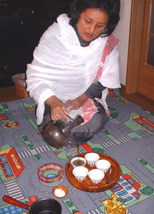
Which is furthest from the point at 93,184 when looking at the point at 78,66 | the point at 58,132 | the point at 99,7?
the point at 99,7

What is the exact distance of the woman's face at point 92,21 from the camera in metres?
1.19

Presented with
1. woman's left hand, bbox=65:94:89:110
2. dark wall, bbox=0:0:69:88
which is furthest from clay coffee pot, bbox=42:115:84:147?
dark wall, bbox=0:0:69:88

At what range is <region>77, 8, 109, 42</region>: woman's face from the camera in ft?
3.91

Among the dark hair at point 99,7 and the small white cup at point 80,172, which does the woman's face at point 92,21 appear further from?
the small white cup at point 80,172

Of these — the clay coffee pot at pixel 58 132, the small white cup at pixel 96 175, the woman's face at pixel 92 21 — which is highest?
the woman's face at pixel 92 21

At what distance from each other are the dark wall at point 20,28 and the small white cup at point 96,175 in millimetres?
1617

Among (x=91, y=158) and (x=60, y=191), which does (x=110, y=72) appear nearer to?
(x=91, y=158)

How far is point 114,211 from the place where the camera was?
3.27 feet

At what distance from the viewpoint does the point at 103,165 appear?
1.20 metres

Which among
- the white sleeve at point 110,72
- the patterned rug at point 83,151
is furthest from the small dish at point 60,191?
the white sleeve at point 110,72

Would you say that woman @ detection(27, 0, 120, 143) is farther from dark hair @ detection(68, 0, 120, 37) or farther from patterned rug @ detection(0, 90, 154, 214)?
patterned rug @ detection(0, 90, 154, 214)

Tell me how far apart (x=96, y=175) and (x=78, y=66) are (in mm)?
640

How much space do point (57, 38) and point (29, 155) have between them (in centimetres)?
65

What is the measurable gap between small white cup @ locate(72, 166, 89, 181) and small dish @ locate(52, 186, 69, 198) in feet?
0.28
